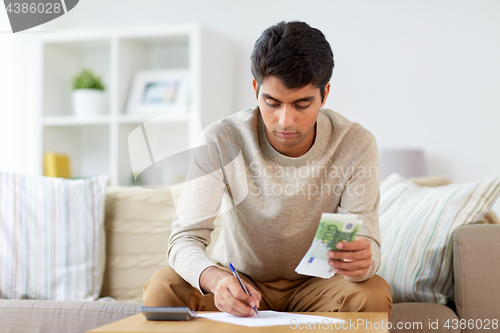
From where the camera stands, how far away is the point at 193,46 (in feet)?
9.20

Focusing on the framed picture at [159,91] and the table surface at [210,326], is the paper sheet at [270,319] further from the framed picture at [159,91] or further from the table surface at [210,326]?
the framed picture at [159,91]

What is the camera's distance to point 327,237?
1.03 m

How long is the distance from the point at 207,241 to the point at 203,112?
1.57 meters

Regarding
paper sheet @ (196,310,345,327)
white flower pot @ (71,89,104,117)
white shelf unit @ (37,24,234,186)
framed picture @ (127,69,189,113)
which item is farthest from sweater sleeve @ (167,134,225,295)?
white flower pot @ (71,89,104,117)

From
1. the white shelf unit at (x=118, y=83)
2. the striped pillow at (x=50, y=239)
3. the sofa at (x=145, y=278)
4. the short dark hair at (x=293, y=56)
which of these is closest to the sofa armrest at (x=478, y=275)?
the sofa at (x=145, y=278)

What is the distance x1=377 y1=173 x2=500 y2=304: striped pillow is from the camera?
1.47m

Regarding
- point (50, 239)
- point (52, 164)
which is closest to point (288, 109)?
point (50, 239)

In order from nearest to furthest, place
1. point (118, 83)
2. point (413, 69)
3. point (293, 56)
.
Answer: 1. point (293, 56)
2. point (413, 69)
3. point (118, 83)

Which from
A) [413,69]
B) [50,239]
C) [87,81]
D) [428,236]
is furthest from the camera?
[87,81]

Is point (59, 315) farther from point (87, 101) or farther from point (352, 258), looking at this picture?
point (87, 101)

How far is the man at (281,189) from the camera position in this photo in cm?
126

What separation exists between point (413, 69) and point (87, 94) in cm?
195

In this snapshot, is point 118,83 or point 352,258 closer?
point 352,258

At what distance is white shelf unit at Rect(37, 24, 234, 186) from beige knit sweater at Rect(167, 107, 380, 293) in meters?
1.36
